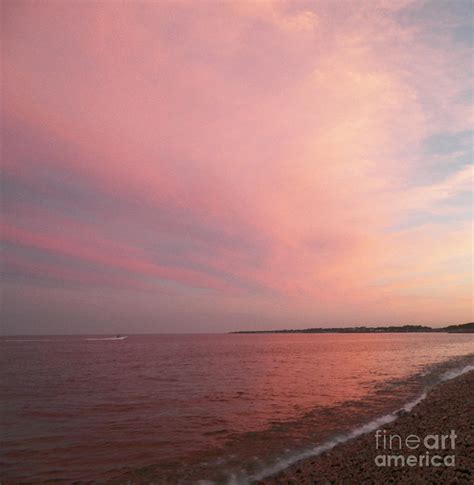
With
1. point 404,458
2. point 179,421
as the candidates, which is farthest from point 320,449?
point 179,421

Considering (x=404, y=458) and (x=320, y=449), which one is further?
(x=320, y=449)

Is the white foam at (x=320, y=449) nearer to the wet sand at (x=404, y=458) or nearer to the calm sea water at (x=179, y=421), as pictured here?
the calm sea water at (x=179, y=421)

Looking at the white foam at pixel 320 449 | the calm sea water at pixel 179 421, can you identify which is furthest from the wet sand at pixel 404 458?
the calm sea water at pixel 179 421

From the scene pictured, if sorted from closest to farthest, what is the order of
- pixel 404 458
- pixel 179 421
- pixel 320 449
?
pixel 404 458, pixel 320 449, pixel 179 421

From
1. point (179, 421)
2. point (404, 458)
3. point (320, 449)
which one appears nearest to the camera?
point (404, 458)

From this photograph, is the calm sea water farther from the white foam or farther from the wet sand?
the wet sand

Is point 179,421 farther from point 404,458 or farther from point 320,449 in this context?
point 404,458

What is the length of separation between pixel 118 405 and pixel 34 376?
71.8 feet

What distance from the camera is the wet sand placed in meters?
9.43

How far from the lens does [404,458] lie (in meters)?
11.0

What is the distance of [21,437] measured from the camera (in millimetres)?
16953

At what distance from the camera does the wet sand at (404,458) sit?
943cm

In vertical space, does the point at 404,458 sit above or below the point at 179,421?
above

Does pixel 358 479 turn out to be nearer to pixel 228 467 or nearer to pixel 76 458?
pixel 228 467
